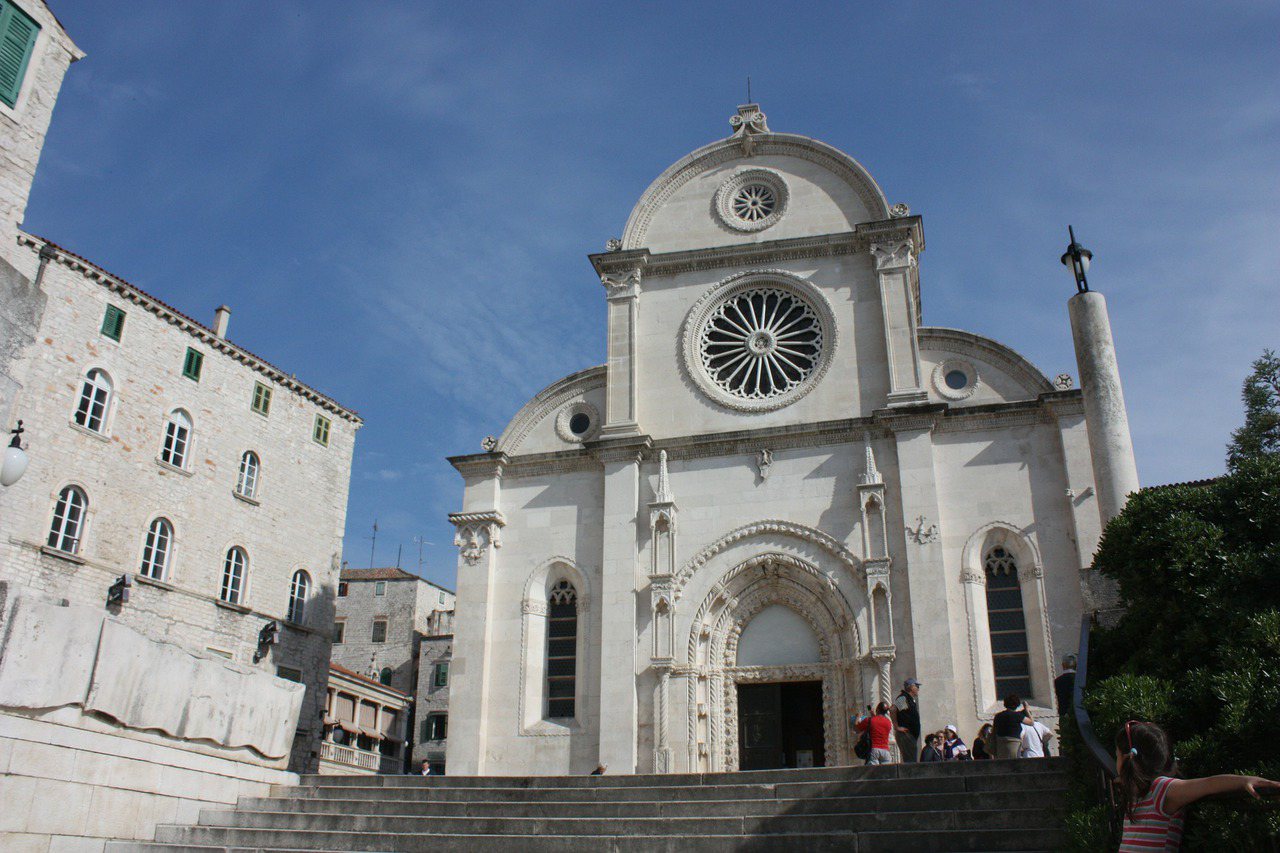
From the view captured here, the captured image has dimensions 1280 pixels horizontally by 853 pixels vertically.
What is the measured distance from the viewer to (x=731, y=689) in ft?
70.8

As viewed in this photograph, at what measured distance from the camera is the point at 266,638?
93.4 feet

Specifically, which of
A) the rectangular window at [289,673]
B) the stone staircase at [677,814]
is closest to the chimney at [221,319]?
Answer: the rectangular window at [289,673]

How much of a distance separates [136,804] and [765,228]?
1822 centimetres

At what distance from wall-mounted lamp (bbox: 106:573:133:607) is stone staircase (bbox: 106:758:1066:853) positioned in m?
12.2

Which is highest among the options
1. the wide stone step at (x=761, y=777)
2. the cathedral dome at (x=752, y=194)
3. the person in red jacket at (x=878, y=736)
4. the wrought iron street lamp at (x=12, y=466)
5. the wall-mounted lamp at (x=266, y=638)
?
the cathedral dome at (x=752, y=194)

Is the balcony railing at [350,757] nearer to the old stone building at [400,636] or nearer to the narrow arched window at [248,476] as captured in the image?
the old stone building at [400,636]

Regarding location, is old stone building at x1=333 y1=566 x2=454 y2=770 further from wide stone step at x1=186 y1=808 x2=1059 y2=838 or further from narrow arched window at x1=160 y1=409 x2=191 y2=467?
wide stone step at x1=186 y1=808 x2=1059 y2=838

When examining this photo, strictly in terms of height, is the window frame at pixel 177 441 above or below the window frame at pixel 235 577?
above

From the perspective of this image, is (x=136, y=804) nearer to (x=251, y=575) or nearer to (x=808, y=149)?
(x=251, y=575)

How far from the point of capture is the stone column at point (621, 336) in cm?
2388

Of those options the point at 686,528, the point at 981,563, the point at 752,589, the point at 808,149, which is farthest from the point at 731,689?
the point at 808,149

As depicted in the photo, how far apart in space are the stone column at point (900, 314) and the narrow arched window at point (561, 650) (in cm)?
838

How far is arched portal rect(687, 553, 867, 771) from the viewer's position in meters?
20.7

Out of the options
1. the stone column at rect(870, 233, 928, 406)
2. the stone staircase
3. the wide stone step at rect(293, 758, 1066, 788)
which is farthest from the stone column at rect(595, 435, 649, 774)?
the stone staircase
